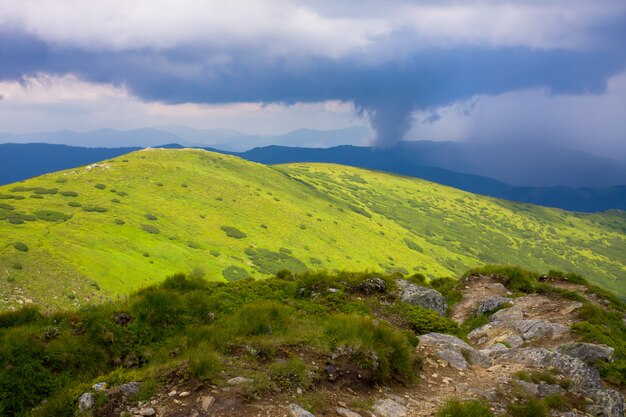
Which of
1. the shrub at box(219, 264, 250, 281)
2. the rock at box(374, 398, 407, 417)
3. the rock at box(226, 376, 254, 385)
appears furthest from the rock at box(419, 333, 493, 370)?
the shrub at box(219, 264, 250, 281)

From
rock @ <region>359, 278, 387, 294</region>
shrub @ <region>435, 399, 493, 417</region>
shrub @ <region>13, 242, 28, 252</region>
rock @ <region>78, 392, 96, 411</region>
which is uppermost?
rock @ <region>78, 392, 96, 411</region>

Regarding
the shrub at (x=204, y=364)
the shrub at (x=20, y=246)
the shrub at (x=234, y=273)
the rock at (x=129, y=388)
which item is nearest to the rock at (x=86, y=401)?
the rock at (x=129, y=388)

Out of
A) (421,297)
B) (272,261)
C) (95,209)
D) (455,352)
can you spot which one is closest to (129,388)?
(455,352)

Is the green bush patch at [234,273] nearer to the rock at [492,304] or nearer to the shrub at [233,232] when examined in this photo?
the shrub at [233,232]

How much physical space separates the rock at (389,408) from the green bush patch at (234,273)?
76677mm

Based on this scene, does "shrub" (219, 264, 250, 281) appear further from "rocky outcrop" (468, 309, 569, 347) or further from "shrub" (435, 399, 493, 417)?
"shrub" (435, 399, 493, 417)

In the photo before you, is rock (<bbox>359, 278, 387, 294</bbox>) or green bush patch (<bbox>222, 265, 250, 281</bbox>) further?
green bush patch (<bbox>222, 265, 250, 281</bbox>)

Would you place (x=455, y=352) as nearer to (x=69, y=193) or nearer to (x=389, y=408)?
(x=389, y=408)

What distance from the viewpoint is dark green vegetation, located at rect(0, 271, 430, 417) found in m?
9.83

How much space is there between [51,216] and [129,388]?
85782 mm

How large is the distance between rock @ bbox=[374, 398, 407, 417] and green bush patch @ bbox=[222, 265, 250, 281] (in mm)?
76677

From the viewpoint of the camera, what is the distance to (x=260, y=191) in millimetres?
163250

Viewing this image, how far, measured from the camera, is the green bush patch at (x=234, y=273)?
280 ft

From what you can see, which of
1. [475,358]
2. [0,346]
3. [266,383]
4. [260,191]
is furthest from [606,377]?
[260,191]
